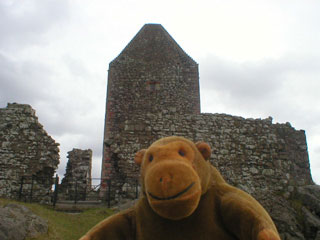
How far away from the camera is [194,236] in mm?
2215

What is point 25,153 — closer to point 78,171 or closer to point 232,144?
point 78,171

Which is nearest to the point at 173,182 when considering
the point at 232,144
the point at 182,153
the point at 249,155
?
the point at 182,153

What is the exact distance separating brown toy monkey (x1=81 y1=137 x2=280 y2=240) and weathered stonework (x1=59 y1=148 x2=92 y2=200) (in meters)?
11.5

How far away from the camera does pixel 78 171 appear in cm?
1500

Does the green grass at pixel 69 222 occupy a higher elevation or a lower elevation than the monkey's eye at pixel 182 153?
lower

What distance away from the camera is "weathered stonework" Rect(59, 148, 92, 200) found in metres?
13.5

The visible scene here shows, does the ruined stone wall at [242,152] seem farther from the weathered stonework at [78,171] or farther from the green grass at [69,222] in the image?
the weathered stonework at [78,171]

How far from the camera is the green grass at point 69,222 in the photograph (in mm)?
5941

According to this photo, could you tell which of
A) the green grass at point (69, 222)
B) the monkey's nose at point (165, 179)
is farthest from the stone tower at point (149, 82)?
the monkey's nose at point (165, 179)

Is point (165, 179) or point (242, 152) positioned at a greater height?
point (242, 152)

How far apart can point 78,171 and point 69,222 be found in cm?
858

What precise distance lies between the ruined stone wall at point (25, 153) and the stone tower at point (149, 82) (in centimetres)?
495

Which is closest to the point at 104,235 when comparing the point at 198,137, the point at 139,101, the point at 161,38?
the point at 198,137

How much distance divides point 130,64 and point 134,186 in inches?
370
